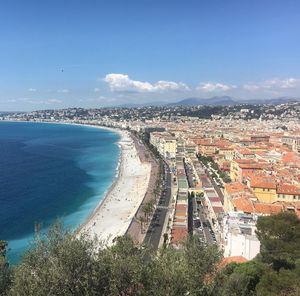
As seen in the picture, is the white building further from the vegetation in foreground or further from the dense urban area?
the vegetation in foreground

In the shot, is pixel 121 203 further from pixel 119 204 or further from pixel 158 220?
pixel 158 220

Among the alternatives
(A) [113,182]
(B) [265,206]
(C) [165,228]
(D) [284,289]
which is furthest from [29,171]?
(D) [284,289]

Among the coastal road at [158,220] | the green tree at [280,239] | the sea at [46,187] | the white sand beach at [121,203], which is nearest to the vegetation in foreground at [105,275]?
the sea at [46,187]

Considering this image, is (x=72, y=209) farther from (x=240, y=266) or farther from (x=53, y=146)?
(x=53, y=146)

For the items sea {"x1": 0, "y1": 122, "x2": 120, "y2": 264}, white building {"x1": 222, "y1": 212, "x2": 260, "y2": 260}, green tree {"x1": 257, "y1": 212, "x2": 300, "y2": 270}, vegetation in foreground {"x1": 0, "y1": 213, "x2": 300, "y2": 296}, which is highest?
vegetation in foreground {"x1": 0, "y1": 213, "x2": 300, "y2": 296}

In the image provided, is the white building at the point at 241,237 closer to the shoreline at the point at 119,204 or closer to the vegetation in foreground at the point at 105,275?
the shoreline at the point at 119,204

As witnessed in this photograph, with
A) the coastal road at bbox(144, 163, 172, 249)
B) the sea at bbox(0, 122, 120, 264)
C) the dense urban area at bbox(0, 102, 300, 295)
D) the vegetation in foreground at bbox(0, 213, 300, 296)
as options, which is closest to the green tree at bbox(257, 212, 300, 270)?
the dense urban area at bbox(0, 102, 300, 295)

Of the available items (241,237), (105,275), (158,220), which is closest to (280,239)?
(241,237)

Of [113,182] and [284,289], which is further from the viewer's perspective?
[113,182]

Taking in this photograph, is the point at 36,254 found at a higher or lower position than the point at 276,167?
higher
